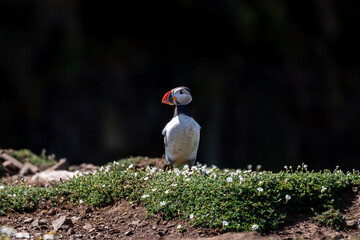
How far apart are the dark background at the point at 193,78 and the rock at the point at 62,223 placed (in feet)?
29.0

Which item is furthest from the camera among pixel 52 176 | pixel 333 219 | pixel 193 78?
pixel 193 78

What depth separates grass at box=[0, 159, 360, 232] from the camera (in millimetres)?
5750

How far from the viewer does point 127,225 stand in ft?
19.7

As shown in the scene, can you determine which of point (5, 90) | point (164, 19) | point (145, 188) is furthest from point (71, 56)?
point (145, 188)

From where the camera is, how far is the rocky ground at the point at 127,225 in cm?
560

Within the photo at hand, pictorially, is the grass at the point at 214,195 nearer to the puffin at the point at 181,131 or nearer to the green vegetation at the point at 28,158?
the puffin at the point at 181,131

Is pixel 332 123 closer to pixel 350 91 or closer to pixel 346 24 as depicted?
pixel 350 91

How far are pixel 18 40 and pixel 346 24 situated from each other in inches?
435

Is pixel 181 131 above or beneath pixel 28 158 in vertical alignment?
above

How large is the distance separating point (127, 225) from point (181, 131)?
1.58m

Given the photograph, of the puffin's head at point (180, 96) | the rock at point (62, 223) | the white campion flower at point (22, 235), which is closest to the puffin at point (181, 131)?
the puffin's head at point (180, 96)

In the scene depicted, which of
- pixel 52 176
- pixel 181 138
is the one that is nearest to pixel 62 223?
pixel 181 138

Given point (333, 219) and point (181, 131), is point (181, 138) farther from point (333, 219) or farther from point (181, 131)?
point (333, 219)

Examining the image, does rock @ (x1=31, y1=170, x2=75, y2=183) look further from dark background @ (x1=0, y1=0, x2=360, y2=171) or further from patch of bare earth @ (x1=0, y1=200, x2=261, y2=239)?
dark background @ (x1=0, y1=0, x2=360, y2=171)
